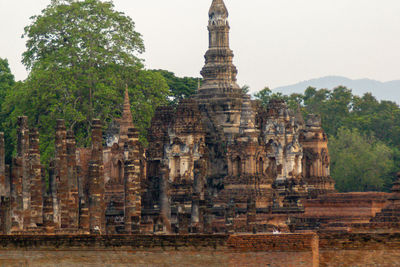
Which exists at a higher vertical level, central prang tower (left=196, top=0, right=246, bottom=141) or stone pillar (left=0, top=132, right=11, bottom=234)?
central prang tower (left=196, top=0, right=246, bottom=141)

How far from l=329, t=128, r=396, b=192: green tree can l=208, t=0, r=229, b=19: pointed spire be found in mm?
23372

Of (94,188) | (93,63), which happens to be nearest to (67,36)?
(93,63)

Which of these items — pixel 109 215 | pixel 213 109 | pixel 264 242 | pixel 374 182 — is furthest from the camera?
pixel 374 182

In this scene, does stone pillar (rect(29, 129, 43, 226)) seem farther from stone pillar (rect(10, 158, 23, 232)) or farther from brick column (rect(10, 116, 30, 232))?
stone pillar (rect(10, 158, 23, 232))

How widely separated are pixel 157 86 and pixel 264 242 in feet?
112

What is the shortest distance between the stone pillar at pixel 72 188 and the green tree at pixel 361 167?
41.8 metres

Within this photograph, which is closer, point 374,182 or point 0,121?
point 0,121

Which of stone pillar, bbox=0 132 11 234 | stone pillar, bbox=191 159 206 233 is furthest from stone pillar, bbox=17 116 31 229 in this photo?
stone pillar, bbox=191 159 206 233

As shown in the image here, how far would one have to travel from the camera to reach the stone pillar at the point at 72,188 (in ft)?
134

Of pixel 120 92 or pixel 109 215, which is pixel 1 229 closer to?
pixel 109 215

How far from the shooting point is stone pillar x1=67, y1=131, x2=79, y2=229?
40875 mm

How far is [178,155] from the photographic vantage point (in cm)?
5666

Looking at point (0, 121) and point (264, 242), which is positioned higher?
point (0, 121)

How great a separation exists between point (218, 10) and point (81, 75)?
7868 mm
